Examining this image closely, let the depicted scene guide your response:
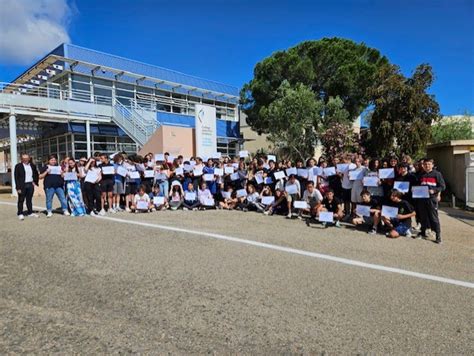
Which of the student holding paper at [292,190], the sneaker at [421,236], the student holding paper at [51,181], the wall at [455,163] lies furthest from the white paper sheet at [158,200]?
the wall at [455,163]

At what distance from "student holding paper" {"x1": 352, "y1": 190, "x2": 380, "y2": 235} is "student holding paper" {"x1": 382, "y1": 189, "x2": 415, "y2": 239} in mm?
236

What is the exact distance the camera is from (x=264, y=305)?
4.11m

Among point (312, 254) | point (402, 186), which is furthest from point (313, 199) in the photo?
point (312, 254)

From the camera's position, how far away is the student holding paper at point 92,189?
9688 mm

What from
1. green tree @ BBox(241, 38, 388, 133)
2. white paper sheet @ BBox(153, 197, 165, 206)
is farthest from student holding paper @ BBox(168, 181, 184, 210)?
green tree @ BBox(241, 38, 388, 133)

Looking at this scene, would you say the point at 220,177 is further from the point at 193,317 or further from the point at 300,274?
the point at 193,317

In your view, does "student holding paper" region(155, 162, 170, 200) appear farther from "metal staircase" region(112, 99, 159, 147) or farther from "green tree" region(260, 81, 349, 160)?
"green tree" region(260, 81, 349, 160)

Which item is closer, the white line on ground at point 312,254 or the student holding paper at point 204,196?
the white line on ground at point 312,254

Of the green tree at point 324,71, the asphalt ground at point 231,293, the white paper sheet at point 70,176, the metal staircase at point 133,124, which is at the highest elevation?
the green tree at point 324,71

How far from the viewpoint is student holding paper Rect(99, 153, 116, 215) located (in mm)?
9891

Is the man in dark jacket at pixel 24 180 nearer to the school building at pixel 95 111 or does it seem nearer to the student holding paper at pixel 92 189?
the student holding paper at pixel 92 189

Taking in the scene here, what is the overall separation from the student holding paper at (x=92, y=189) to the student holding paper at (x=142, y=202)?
1.02 m

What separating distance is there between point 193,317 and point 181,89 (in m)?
29.5

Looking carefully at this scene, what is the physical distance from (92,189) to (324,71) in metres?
23.2
